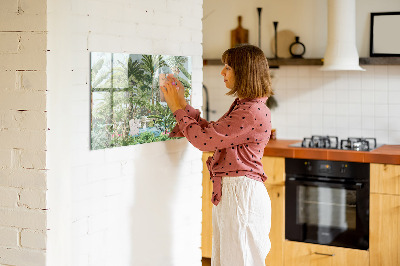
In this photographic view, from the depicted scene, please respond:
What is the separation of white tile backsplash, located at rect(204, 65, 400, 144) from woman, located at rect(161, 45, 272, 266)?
2.18m

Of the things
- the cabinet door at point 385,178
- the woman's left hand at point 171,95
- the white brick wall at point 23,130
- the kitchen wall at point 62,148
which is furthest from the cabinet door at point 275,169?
the white brick wall at point 23,130

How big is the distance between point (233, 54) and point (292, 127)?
7.82 feet

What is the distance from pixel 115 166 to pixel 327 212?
7.13 feet

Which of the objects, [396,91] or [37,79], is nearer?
[37,79]

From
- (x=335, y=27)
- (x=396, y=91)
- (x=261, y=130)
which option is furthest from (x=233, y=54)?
(x=396, y=91)

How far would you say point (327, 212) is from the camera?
172 inches

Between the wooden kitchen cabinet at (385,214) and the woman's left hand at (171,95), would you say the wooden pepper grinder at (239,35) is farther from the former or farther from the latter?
the woman's left hand at (171,95)

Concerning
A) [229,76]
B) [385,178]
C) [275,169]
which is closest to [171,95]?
[229,76]

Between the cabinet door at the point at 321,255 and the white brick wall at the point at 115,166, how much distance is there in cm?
131

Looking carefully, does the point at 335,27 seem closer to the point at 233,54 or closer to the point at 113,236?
the point at 233,54

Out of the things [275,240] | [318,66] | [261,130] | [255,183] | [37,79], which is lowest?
[275,240]

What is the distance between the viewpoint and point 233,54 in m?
2.80

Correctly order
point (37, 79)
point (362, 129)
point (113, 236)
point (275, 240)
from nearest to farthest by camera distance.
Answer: point (37, 79) → point (113, 236) → point (275, 240) → point (362, 129)

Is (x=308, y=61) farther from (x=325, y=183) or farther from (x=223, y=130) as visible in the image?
(x=223, y=130)
